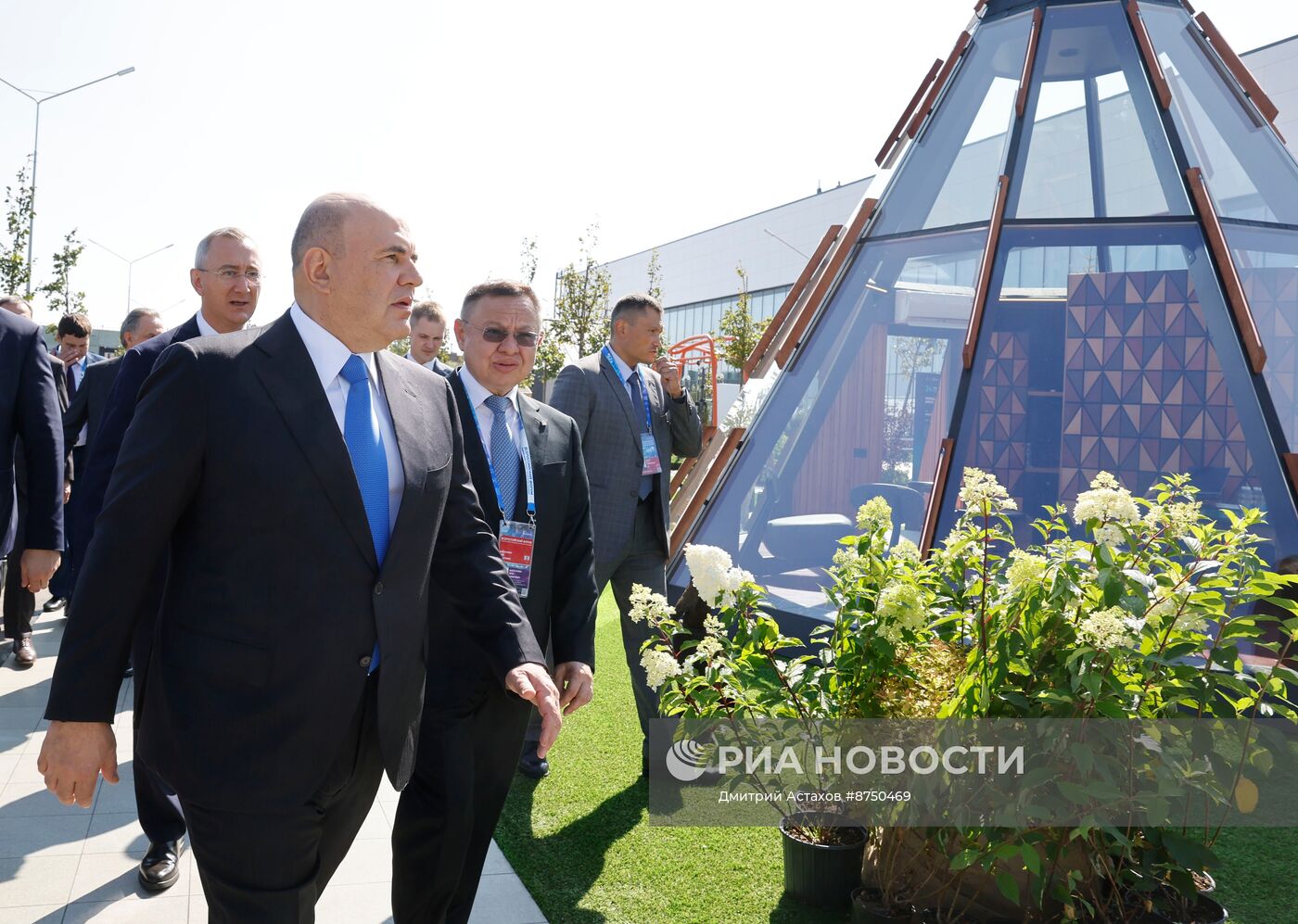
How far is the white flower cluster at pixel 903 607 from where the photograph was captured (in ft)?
9.61

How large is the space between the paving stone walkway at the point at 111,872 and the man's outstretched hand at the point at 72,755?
6.06 feet

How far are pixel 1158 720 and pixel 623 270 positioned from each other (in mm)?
60379

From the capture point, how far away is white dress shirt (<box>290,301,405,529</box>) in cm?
237

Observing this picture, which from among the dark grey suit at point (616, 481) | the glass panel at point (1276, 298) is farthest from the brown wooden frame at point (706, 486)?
the glass panel at point (1276, 298)

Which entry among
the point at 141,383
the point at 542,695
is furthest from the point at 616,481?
the point at 542,695

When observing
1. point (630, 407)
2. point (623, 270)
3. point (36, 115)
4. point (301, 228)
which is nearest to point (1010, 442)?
point (630, 407)

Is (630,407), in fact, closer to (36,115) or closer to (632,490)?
(632,490)

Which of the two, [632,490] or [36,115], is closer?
[632,490]

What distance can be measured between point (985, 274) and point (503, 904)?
436cm

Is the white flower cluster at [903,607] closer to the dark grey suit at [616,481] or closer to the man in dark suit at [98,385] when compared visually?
the dark grey suit at [616,481]

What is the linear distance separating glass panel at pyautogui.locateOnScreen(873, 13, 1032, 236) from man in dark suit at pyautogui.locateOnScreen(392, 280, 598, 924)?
155 inches

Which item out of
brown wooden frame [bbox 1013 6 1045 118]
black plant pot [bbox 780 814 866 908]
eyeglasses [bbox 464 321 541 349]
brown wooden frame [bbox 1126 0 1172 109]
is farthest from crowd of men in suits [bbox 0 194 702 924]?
brown wooden frame [bbox 1126 0 1172 109]

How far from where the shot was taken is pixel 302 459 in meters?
2.21

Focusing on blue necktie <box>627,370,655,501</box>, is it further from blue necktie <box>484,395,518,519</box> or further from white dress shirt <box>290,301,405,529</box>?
white dress shirt <box>290,301,405,529</box>
